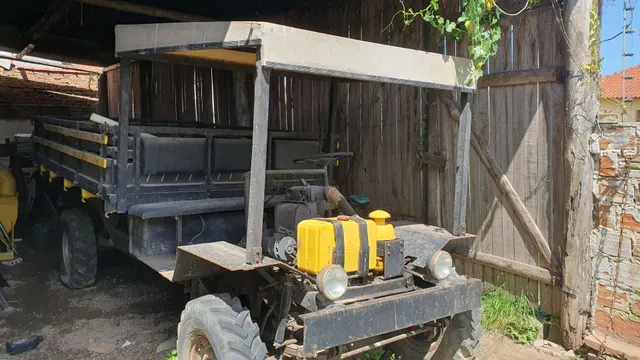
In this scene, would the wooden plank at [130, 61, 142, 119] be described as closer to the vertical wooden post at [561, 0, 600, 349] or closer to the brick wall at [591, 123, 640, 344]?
the vertical wooden post at [561, 0, 600, 349]

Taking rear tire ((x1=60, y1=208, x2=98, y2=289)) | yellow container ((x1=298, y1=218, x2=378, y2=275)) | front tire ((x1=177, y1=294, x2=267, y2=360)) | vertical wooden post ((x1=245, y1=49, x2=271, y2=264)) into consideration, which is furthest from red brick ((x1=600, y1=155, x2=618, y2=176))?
rear tire ((x1=60, y1=208, x2=98, y2=289))

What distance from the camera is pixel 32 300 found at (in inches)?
209

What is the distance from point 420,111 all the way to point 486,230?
1.41 m

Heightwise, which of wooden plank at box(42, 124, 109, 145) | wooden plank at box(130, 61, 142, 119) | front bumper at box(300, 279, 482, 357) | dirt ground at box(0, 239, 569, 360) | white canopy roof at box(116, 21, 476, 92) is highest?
wooden plank at box(130, 61, 142, 119)

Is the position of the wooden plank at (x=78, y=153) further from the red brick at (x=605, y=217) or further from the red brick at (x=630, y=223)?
the red brick at (x=630, y=223)

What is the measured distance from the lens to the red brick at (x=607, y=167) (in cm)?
389

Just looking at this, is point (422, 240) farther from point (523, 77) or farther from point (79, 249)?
point (79, 249)

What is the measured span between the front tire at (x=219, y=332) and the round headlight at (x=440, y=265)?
3.83ft

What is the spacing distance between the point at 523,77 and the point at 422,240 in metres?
1.82

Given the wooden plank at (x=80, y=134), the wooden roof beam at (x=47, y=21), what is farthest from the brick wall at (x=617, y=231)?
the wooden roof beam at (x=47, y=21)

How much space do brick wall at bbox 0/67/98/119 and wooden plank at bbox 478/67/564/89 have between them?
10407 millimetres

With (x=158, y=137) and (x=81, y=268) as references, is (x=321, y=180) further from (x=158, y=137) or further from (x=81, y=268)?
(x=81, y=268)

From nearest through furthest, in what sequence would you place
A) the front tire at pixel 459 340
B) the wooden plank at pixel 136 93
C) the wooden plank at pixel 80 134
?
the front tire at pixel 459 340 → the wooden plank at pixel 80 134 → the wooden plank at pixel 136 93

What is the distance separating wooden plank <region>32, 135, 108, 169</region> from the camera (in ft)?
13.7
